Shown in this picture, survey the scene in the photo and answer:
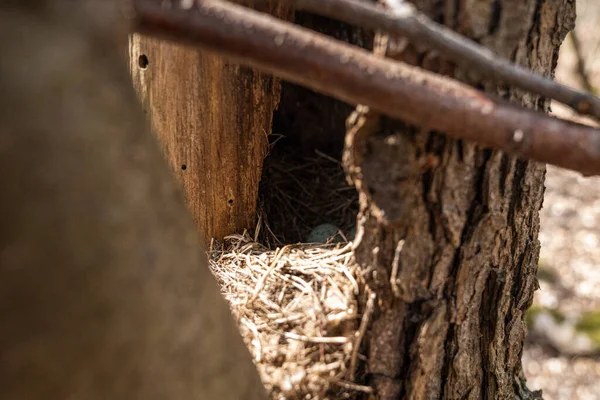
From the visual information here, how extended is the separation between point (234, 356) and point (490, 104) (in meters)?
0.60

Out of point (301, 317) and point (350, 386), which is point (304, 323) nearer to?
point (301, 317)

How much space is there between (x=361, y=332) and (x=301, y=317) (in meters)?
0.15

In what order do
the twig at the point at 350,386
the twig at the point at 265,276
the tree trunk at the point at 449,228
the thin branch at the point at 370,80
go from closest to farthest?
the thin branch at the point at 370,80 < the tree trunk at the point at 449,228 < the twig at the point at 350,386 < the twig at the point at 265,276

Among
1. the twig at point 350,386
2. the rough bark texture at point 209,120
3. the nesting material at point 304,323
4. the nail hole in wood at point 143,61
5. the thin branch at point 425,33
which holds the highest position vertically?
the thin branch at point 425,33

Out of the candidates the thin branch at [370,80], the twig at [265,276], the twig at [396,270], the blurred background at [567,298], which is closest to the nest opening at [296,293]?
the twig at [265,276]

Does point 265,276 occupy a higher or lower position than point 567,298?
higher

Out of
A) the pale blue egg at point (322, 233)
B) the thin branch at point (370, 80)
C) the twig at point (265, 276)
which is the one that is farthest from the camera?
the pale blue egg at point (322, 233)

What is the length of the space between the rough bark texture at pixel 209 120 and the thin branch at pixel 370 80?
0.69 metres

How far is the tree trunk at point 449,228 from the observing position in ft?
3.53

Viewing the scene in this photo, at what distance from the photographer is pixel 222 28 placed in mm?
868

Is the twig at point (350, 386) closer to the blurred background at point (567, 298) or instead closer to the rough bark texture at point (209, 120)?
the rough bark texture at point (209, 120)

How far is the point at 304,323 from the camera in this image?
129 centimetres

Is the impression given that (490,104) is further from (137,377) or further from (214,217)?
(214,217)

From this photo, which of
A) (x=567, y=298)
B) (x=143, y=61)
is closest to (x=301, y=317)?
(x=143, y=61)
